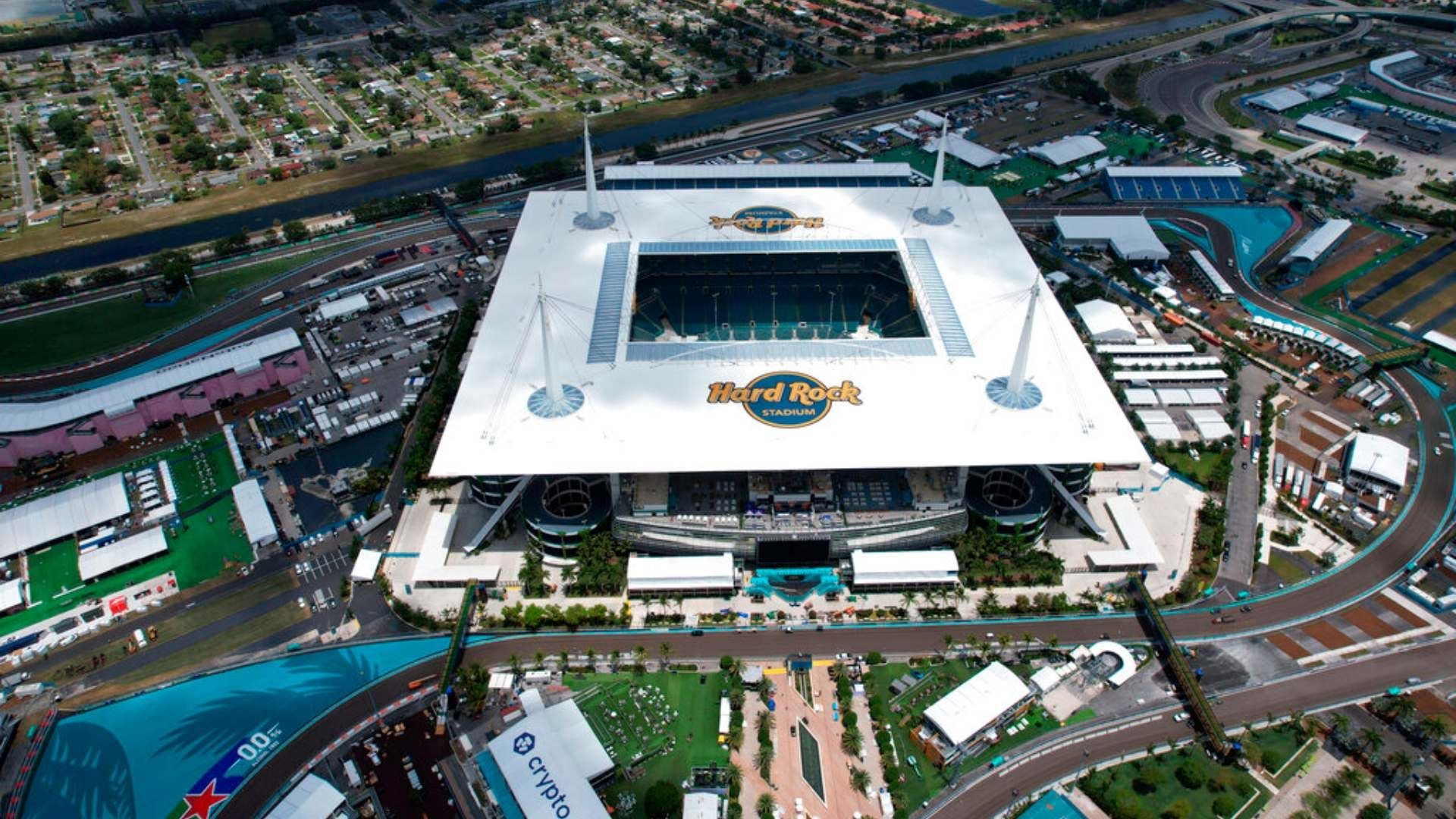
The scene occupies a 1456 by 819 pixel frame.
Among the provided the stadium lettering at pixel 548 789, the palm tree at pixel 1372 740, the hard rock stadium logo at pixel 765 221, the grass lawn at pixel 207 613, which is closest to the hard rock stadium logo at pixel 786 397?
the hard rock stadium logo at pixel 765 221

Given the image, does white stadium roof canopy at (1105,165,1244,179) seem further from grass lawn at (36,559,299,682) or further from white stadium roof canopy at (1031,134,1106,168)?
grass lawn at (36,559,299,682)

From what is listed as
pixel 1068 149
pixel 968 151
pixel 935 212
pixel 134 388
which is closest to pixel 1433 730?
pixel 935 212

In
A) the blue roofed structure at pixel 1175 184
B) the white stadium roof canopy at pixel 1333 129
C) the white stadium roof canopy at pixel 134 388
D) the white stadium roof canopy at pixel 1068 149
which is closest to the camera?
the white stadium roof canopy at pixel 134 388

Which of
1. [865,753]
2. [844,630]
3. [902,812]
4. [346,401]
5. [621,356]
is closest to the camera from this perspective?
[902,812]

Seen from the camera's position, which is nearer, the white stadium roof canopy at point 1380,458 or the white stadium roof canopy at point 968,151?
the white stadium roof canopy at point 1380,458

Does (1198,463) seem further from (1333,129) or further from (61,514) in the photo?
(61,514)

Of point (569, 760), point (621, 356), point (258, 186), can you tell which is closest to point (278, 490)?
point (621, 356)

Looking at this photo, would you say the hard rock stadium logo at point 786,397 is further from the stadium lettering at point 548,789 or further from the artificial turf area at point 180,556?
the artificial turf area at point 180,556

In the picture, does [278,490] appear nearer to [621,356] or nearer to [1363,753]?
[621,356]
